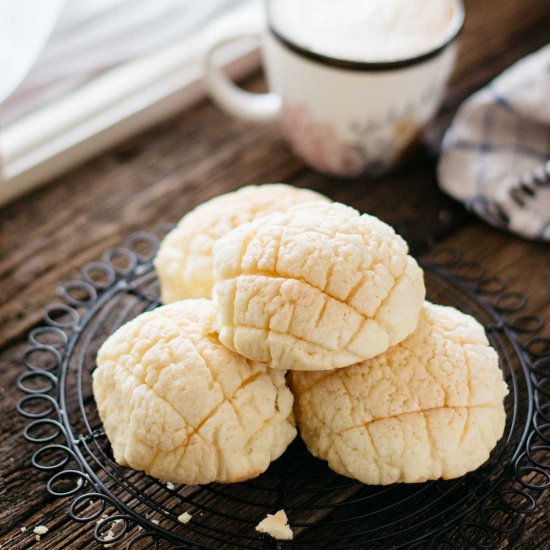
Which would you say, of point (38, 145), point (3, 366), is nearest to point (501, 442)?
point (3, 366)

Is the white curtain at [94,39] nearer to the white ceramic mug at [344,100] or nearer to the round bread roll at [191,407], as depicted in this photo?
the white ceramic mug at [344,100]

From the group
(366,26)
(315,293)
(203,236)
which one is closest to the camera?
(315,293)

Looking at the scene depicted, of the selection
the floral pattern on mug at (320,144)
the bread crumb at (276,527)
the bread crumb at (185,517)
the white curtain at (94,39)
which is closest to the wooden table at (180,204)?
the floral pattern on mug at (320,144)

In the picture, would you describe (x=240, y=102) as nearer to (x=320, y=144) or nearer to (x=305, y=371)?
(x=320, y=144)

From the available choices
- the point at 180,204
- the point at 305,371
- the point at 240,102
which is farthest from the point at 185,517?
the point at 240,102

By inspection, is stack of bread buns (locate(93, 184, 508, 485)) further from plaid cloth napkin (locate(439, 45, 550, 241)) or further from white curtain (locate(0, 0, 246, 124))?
white curtain (locate(0, 0, 246, 124))
